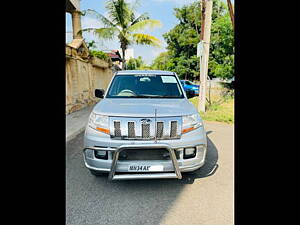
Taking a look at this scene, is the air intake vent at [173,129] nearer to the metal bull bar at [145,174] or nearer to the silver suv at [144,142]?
the silver suv at [144,142]

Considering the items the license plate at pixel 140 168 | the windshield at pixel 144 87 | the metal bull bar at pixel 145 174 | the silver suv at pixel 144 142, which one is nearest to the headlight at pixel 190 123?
the silver suv at pixel 144 142

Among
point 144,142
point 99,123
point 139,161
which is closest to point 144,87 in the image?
point 99,123

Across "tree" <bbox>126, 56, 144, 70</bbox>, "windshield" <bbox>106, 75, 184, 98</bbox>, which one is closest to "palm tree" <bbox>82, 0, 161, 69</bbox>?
"windshield" <bbox>106, 75, 184, 98</bbox>

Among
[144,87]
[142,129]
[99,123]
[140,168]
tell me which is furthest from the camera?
[144,87]

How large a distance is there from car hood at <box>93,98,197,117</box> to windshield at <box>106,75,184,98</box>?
421 mm

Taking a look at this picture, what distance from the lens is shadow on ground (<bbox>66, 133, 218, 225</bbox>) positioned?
2396 mm

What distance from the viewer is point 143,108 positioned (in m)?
3.03

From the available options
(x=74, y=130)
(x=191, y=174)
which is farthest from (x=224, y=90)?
(x=191, y=174)

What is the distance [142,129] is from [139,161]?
420 mm

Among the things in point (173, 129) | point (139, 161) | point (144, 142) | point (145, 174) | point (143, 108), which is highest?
point (143, 108)

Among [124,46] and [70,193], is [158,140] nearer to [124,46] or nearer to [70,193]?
[70,193]

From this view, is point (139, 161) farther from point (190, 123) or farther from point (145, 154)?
point (190, 123)

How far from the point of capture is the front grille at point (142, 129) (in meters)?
2.80
